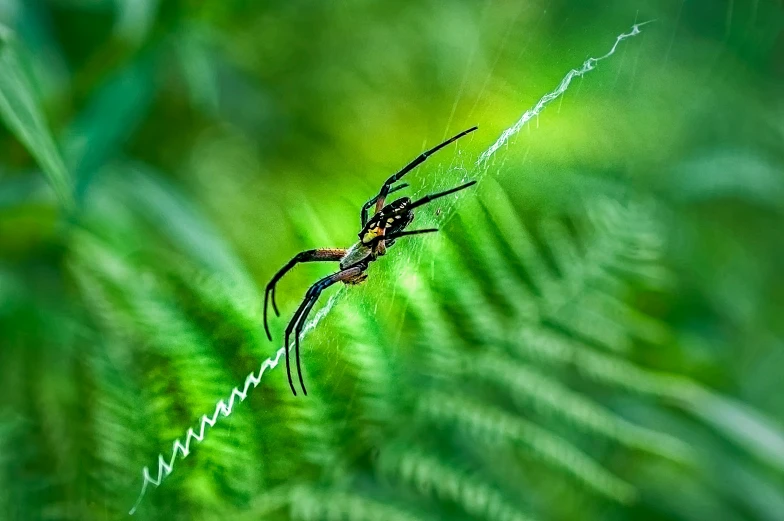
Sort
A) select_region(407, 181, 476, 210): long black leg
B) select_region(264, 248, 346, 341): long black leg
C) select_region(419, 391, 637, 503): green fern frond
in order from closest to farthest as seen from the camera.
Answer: select_region(407, 181, 476, 210): long black leg
select_region(264, 248, 346, 341): long black leg
select_region(419, 391, 637, 503): green fern frond

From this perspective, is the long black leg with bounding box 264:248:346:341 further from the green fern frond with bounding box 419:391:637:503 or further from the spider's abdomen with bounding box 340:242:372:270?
the green fern frond with bounding box 419:391:637:503

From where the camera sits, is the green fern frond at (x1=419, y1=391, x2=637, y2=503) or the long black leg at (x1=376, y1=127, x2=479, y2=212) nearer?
the long black leg at (x1=376, y1=127, x2=479, y2=212)

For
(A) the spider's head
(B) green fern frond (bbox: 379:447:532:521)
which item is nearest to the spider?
Answer: (A) the spider's head

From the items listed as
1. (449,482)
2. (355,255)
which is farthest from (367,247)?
(449,482)

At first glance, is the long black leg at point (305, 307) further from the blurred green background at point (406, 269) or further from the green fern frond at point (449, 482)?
the green fern frond at point (449, 482)

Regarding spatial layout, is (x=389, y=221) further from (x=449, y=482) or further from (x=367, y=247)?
(x=449, y=482)

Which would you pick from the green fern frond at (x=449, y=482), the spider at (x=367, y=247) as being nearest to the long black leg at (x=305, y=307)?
the spider at (x=367, y=247)

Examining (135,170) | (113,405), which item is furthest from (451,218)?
(135,170)
